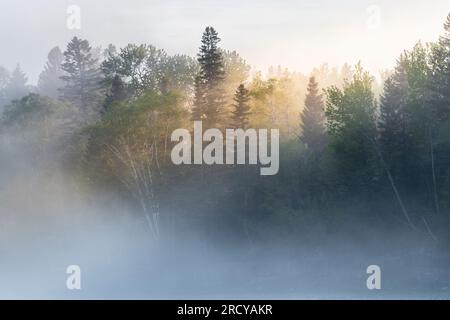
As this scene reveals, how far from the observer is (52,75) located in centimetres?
12269

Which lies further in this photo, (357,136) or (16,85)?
(16,85)

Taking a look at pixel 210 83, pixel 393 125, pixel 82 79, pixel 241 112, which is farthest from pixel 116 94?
pixel 393 125

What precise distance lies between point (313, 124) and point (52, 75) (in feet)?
253

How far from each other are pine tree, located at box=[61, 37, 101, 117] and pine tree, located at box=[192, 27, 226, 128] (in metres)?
23.2

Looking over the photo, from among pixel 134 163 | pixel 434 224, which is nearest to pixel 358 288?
pixel 434 224

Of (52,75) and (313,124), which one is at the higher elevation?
(52,75)

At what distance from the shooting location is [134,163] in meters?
47.7

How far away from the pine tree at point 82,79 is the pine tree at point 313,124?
2357cm

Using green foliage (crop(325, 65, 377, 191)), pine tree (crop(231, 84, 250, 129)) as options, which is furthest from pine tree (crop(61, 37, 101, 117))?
green foliage (crop(325, 65, 377, 191))

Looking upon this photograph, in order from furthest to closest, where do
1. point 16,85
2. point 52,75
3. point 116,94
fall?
point 16,85, point 52,75, point 116,94

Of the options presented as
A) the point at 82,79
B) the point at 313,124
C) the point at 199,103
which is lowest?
the point at 313,124

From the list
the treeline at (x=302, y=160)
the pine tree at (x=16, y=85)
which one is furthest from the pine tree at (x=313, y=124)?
the pine tree at (x=16, y=85)

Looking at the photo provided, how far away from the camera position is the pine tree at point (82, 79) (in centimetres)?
7212

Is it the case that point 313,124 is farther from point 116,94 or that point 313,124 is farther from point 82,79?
point 82,79
